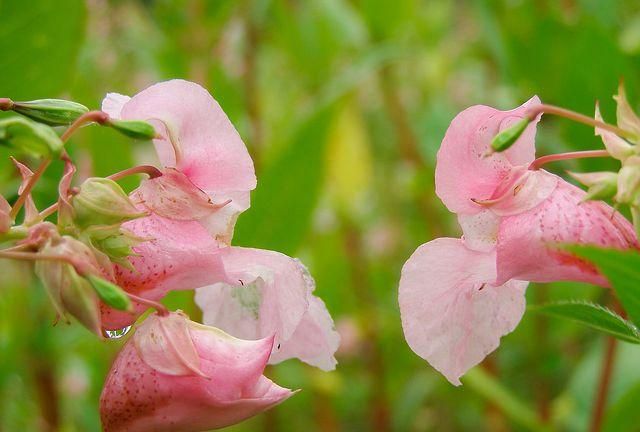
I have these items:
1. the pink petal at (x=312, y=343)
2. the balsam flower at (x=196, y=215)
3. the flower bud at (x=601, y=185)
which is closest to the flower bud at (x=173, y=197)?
the balsam flower at (x=196, y=215)

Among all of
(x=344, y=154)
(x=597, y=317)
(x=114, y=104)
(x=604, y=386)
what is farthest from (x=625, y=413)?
(x=344, y=154)

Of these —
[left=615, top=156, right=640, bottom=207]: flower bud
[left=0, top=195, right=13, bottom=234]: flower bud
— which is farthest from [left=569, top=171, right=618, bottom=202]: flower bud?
[left=0, top=195, right=13, bottom=234]: flower bud

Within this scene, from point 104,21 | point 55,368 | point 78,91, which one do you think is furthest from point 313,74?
point 55,368

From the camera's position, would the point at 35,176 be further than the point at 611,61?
No

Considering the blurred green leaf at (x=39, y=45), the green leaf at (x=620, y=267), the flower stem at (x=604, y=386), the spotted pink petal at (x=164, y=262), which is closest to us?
the green leaf at (x=620, y=267)

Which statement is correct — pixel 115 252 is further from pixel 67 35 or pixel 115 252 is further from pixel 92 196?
pixel 67 35

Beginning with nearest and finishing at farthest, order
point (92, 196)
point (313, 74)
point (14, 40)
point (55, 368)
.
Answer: point (92, 196)
point (14, 40)
point (55, 368)
point (313, 74)

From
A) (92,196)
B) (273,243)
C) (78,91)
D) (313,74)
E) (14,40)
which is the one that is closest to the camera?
(92,196)

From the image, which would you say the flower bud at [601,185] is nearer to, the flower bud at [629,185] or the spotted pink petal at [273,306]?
the flower bud at [629,185]
